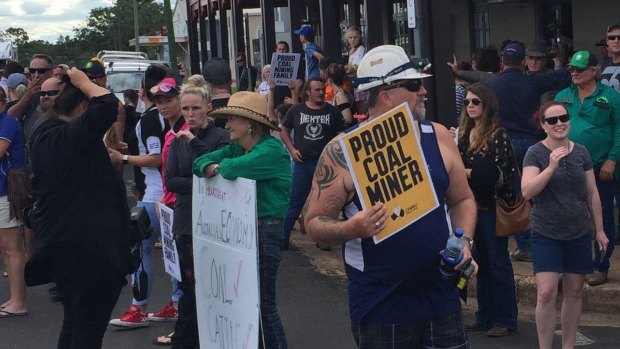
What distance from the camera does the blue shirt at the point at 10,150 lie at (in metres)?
8.41

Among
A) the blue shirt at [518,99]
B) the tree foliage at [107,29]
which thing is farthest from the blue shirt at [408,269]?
the tree foliage at [107,29]

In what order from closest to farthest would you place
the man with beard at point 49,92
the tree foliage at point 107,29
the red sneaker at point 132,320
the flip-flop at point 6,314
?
the man with beard at point 49,92 → the red sneaker at point 132,320 → the flip-flop at point 6,314 → the tree foliage at point 107,29

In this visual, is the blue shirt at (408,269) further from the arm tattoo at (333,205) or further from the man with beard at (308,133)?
the man with beard at (308,133)

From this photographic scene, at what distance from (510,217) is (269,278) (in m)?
2.05

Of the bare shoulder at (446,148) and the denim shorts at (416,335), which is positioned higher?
the bare shoulder at (446,148)

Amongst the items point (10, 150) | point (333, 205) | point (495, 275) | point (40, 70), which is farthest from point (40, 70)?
point (333, 205)

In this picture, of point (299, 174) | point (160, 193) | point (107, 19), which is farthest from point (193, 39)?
point (107, 19)

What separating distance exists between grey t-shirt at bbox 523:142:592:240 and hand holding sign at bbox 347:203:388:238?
102 inches

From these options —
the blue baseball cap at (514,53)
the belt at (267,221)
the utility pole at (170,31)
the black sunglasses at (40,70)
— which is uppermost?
the utility pole at (170,31)

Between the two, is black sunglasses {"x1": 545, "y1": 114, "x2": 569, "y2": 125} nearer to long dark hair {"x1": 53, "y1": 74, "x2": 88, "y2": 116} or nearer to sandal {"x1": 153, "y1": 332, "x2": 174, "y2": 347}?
long dark hair {"x1": 53, "y1": 74, "x2": 88, "y2": 116}

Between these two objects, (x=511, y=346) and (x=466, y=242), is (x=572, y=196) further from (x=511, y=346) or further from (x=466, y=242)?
(x=466, y=242)

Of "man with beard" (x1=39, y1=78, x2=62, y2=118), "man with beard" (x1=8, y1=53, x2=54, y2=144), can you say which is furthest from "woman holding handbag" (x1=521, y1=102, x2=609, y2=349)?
"man with beard" (x1=8, y1=53, x2=54, y2=144)

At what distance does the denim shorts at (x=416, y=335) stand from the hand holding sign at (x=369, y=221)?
0.46 m

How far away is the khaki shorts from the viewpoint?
8.45 m
